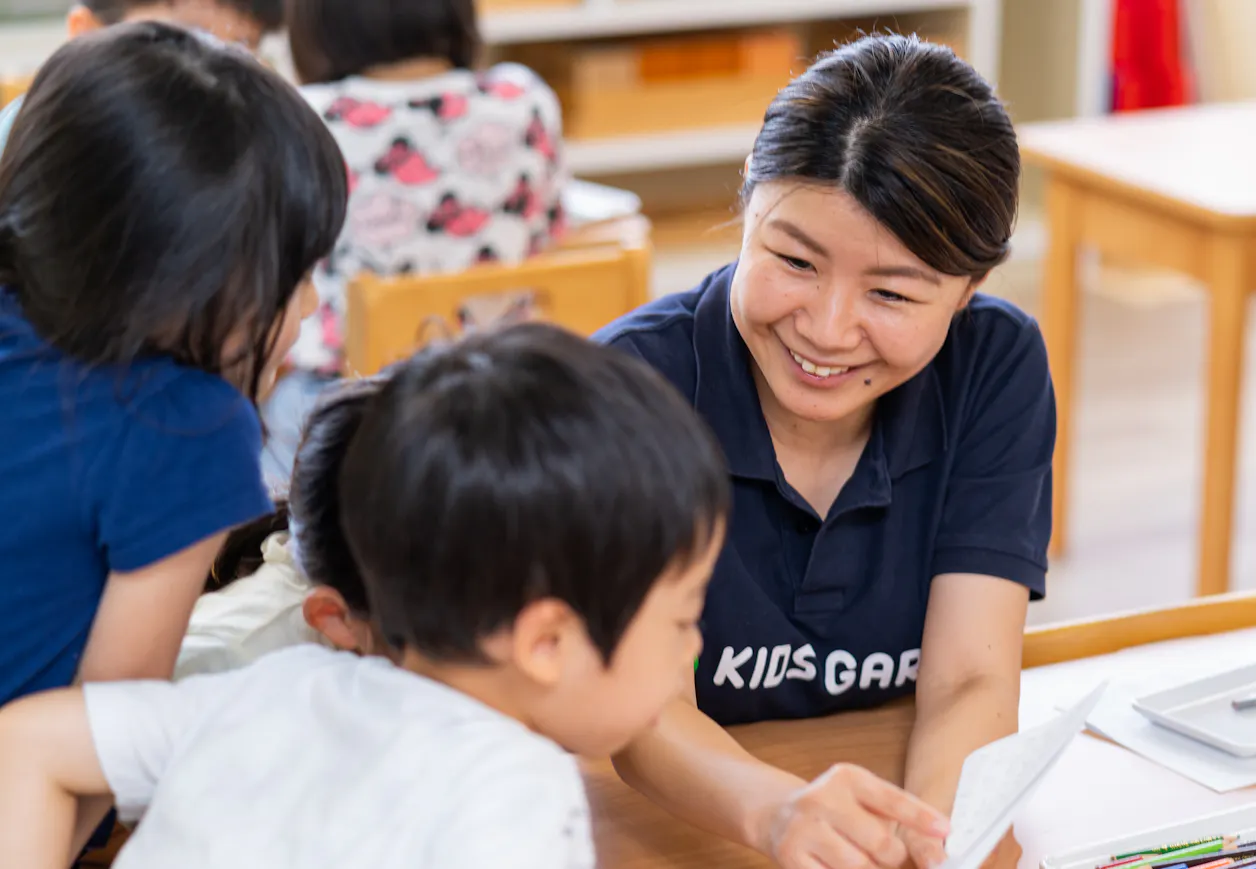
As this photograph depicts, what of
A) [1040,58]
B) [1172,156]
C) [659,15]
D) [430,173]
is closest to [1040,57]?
[1040,58]

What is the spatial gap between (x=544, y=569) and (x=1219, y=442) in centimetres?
208

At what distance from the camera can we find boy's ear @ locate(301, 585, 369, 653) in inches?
36.9

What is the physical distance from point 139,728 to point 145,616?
0.11 meters

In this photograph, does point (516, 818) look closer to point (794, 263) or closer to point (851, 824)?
point (851, 824)

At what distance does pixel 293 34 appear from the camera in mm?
2279

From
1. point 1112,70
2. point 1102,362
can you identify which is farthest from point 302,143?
point 1112,70

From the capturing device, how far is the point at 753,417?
120 centimetres

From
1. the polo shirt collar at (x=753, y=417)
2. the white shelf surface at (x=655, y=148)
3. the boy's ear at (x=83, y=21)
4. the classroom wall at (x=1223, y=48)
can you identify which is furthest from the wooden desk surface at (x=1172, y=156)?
the boy's ear at (x=83, y=21)

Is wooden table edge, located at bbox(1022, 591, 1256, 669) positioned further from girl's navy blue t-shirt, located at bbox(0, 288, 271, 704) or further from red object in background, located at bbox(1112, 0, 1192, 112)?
red object in background, located at bbox(1112, 0, 1192, 112)

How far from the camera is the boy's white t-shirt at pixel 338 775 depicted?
734mm

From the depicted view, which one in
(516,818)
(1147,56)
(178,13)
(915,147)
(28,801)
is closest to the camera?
(516,818)

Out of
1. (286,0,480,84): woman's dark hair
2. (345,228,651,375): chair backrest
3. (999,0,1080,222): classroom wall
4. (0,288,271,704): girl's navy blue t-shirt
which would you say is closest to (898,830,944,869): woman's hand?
(0,288,271,704): girl's navy blue t-shirt

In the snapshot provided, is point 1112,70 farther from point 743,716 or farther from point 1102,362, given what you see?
point 743,716

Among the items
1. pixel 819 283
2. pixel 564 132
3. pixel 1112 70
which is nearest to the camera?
pixel 819 283
